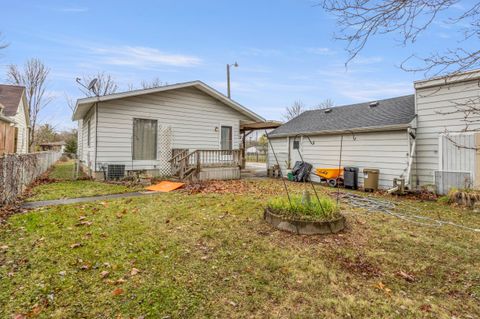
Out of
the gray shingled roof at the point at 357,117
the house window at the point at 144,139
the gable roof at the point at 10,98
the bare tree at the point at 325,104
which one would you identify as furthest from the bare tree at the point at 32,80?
the bare tree at the point at 325,104

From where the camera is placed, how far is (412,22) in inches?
110

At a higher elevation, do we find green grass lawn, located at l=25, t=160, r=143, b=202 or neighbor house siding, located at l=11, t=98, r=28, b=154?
neighbor house siding, located at l=11, t=98, r=28, b=154

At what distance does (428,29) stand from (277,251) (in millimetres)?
3237

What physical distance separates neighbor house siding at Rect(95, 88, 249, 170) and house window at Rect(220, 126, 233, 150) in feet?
0.71

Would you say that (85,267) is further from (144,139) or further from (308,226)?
(144,139)

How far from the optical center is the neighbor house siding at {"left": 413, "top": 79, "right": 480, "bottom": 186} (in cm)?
823

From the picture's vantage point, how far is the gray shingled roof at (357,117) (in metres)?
10.2

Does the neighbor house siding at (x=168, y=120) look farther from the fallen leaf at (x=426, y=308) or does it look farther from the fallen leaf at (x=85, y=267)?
the fallen leaf at (x=426, y=308)

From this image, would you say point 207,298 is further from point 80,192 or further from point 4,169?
point 80,192

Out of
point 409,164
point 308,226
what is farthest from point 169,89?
point 409,164

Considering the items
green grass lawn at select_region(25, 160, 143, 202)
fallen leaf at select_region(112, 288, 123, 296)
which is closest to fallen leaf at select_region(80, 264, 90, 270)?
fallen leaf at select_region(112, 288, 123, 296)

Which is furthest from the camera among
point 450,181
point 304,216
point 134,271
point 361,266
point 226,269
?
point 450,181

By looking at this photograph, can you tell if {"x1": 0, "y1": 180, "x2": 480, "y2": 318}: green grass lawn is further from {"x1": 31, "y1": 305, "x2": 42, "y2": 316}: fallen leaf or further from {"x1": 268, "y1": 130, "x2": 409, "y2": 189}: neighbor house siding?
{"x1": 268, "y1": 130, "x2": 409, "y2": 189}: neighbor house siding

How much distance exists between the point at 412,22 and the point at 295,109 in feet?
128
